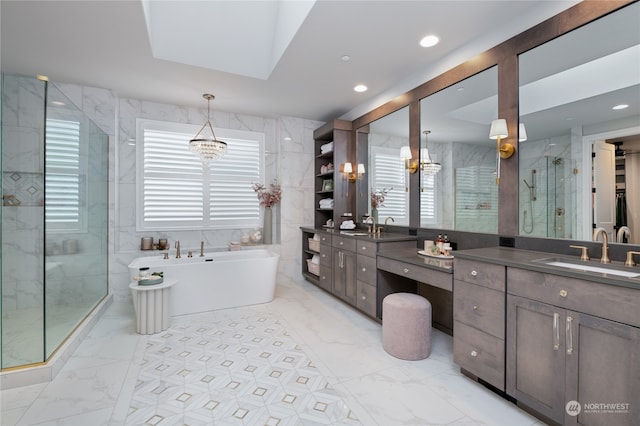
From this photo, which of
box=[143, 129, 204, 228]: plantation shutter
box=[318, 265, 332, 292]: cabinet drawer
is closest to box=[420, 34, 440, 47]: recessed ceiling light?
box=[318, 265, 332, 292]: cabinet drawer

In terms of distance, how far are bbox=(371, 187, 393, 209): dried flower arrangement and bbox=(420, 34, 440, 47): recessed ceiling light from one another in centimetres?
167

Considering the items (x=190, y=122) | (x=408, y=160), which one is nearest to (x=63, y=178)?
(x=190, y=122)

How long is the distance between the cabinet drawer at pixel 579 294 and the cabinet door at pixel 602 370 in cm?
4

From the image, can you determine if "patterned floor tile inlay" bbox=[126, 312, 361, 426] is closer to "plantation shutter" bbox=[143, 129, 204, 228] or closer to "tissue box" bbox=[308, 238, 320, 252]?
"tissue box" bbox=[308, 238, 320, 252]

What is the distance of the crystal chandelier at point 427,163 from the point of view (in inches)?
125

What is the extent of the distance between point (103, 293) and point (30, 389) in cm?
196

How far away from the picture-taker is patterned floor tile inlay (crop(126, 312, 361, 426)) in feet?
5.89

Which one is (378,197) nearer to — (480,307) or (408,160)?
(408,160)

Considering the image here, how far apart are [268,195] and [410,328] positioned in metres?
3.27

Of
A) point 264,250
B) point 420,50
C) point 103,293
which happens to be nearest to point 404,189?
point 420,50

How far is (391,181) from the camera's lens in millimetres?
3793

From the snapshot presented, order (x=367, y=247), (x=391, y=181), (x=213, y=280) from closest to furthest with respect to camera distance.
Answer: (x=367, y=247)
(x=213, y=280)
(x=391, y=181)

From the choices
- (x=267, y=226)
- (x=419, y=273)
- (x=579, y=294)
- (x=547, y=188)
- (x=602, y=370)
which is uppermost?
(x=547, y=188)

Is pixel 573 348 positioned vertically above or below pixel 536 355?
above
